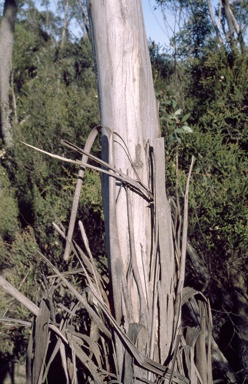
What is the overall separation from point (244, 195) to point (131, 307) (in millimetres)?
4272

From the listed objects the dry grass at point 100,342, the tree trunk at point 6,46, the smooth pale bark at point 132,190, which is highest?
the tree trunk at point 6,46

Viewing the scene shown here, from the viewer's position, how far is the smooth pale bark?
1997mm

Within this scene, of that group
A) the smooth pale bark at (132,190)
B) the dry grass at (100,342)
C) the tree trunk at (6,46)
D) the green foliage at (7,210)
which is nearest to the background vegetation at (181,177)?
the green foliage at (7,210)

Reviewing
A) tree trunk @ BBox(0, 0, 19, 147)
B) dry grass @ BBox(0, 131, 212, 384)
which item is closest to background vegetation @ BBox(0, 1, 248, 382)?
tree trunk @ BBox(0, 0, 19, 147)

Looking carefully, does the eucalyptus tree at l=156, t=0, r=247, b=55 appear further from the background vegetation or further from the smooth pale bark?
the smooth pale bark

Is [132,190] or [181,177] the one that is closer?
[132,190]

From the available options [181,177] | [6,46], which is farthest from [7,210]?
[6,46]

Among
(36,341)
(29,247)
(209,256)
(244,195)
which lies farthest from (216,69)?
(36,341)

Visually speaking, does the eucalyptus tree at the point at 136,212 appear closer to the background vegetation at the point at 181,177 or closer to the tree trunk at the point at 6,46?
the background vegetation at the point at 181,177

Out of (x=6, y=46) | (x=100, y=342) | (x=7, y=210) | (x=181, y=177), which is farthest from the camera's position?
(x=6, y=46)

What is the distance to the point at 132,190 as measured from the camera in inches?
81.4

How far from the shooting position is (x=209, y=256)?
19.8ft

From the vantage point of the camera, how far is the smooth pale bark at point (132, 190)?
200 cm

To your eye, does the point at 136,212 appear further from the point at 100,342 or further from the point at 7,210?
the point at 7,210
